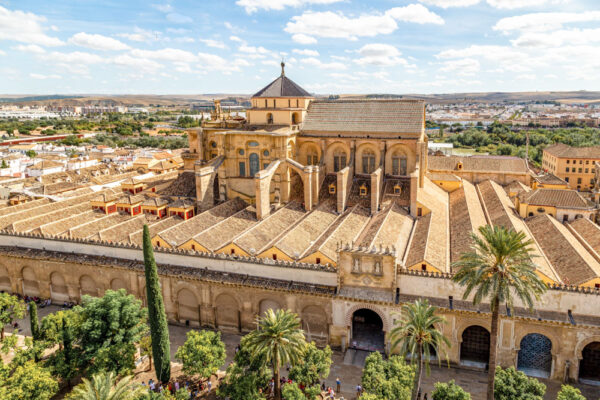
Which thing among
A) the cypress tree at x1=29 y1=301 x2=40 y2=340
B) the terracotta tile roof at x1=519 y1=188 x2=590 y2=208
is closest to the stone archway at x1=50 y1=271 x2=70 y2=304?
the cypress tree at x1=29 y1=301 x2=40 y2=340

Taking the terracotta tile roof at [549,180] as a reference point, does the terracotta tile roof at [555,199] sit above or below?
below

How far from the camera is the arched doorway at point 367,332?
30766 mm

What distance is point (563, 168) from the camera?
74.2 meters

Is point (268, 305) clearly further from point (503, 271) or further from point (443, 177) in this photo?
point (443, 177)

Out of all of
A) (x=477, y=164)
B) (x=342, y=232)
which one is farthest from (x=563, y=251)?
(x=477, y=164)

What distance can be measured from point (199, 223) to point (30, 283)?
16.2 meters

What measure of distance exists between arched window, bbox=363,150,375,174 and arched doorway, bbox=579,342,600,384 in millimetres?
25615

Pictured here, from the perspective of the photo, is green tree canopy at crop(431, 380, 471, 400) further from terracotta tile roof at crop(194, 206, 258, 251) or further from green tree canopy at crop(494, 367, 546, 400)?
terracotta tile roof at crop(194, 206, 258, 251)

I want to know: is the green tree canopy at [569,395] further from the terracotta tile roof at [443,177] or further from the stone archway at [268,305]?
the terracotta tile roof at [443,177]

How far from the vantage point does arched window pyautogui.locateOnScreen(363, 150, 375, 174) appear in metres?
46.8

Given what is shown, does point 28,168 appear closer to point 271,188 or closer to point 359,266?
point 271,188

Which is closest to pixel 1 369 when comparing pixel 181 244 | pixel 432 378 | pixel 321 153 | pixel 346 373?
pixel 181 244

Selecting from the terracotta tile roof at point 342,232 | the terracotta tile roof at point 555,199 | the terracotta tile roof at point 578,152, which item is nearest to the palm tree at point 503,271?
the terracotta tile roof at point 342,232

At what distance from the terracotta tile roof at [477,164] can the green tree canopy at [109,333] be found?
141 feet
